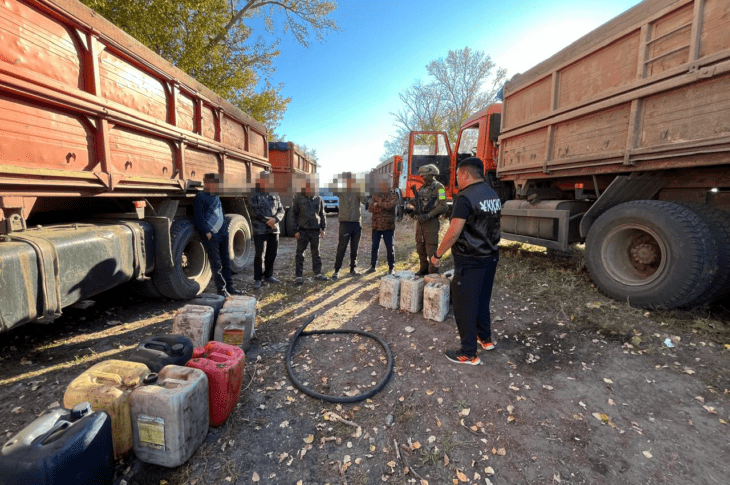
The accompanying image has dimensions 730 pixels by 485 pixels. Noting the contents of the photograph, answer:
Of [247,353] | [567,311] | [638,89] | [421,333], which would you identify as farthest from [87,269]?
[638,89]

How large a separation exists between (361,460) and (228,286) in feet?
11.2

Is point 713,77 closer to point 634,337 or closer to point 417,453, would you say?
point 634,337

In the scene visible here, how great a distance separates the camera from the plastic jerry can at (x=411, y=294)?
4.13 metres

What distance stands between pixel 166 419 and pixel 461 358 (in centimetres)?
235

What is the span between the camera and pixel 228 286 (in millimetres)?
4664

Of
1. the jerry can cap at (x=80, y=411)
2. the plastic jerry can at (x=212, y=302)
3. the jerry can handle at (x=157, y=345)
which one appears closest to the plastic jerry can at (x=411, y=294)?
the plastic jerry can at (x=212, y=302)

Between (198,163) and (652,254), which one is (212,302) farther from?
(652,254)

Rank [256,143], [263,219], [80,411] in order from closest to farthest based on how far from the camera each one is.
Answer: [80,411] → [263,219] → [256,143]

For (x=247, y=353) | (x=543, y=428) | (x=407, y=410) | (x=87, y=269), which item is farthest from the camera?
(x=247, y=353)

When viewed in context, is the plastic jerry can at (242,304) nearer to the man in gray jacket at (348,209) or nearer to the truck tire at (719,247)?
the man in gray jacket at (348,209)

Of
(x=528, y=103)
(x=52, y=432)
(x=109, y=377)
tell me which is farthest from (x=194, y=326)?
(x=528, y=103)

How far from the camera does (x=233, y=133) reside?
5500 millimetres

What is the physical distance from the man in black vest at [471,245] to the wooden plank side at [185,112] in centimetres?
353

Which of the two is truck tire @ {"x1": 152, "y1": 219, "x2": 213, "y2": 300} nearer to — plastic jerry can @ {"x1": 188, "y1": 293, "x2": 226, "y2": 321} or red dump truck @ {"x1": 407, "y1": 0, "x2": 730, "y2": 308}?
plastic jerry can @ {"x1": 188, "y1": 293, "x2": 226, "y2": 321}
